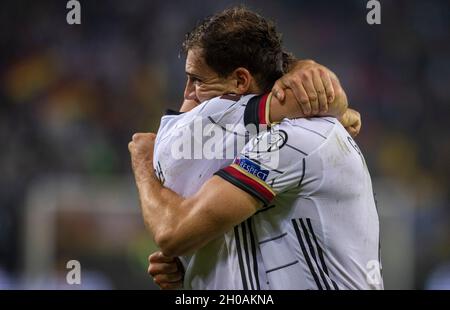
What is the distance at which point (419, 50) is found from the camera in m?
7.82

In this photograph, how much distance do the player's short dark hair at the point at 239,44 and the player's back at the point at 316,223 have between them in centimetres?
25

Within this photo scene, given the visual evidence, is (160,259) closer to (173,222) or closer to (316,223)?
(173,222)

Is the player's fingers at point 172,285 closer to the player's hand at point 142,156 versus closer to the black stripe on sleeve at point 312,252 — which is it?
the player's hand at point 142,156

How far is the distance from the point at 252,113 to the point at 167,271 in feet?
2.02

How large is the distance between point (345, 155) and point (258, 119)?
0.29 meters

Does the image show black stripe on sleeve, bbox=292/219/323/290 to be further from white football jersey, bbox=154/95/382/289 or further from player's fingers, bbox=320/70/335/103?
player's fingers, bbox=320/70/335/103

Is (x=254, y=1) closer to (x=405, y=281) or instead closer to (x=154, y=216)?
(x=405, y=281)

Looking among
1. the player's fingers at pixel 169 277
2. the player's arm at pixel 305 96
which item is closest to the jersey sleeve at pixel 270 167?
the player's arm at pixel 305 96

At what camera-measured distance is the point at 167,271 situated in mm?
2438

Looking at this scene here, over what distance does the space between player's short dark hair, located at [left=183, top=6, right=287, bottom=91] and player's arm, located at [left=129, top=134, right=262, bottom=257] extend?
418 millimetres

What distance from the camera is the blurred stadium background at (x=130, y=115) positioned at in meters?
6.39

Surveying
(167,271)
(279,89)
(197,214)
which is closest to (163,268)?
(167,271)

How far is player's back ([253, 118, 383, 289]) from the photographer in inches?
86.7
